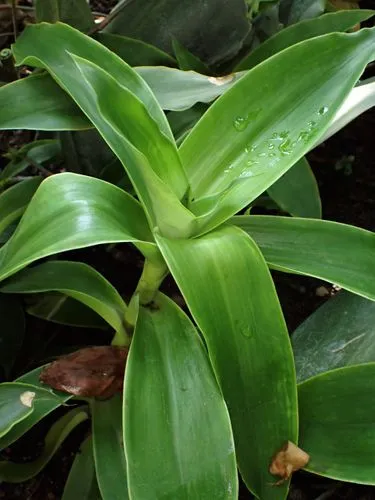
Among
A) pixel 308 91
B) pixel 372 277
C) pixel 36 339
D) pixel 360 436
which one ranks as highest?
pixel 308 91

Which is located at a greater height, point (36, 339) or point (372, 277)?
point (372, 277)

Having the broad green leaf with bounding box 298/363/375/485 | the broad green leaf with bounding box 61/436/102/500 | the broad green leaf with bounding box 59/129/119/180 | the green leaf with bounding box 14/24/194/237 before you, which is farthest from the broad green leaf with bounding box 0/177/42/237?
the broad green leaf with bounding box 298/363/375/485

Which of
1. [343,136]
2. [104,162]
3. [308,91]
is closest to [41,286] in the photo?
[104,162]

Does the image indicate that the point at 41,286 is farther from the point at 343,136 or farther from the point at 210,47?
the point at 343,136

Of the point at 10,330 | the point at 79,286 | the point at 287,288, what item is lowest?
the point at 287,288

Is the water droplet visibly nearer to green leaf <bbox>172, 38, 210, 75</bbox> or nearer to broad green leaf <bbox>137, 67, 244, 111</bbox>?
broad green leaf <bbox>137, 67, 244, 111</bbox>

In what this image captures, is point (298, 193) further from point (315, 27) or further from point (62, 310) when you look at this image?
point (62, 310)

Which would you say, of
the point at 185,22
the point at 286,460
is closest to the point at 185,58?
the point at 185,22
